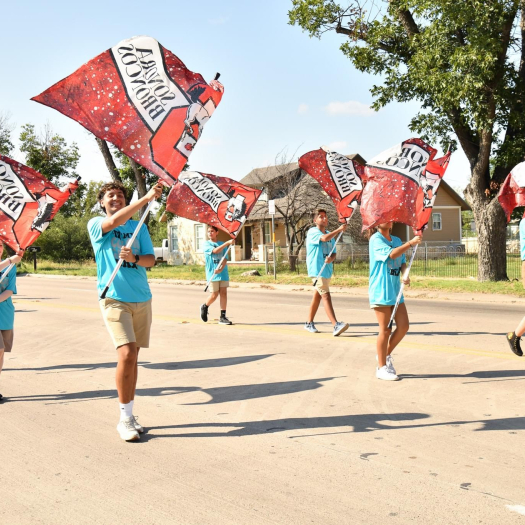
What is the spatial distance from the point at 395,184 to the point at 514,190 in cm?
150

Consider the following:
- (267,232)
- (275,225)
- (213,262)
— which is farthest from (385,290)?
(267,232)

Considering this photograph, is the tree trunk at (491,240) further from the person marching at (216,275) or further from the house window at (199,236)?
the house window at (199,236)

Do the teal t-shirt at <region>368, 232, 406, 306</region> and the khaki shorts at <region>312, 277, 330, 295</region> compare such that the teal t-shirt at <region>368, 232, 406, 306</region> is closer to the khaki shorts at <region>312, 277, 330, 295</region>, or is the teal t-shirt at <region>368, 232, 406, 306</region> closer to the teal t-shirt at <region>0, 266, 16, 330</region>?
the khaki shorts at <region>312, 277, 330, 295</region>

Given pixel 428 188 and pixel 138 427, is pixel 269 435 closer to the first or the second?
pixel 138 427

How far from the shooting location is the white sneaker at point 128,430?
5.02 m

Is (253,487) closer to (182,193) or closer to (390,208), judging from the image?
(390,208)

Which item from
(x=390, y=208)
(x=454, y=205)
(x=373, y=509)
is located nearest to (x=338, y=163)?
(x=390, y=208)

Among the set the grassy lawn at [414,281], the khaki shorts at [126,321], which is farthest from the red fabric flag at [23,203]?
the grassy lawn at [414,281]

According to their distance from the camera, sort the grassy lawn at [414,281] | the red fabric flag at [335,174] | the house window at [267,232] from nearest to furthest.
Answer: the red fabric flag at [335,174] → the grassy lawn at [414,281] → the house window at [267,232]

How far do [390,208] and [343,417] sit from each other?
2793mm

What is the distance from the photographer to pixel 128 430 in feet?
16.6

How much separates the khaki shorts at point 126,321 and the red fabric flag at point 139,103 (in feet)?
3.61

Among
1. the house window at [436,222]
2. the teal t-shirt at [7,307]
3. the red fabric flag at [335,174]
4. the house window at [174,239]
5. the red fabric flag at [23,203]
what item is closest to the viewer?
the teal t-shirt at [7,307]

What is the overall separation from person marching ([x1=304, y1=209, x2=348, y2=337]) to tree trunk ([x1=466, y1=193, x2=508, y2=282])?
1047 cm
